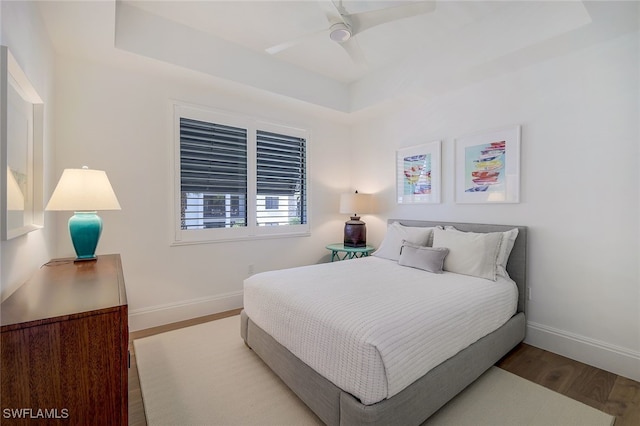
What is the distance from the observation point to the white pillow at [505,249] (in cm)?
255

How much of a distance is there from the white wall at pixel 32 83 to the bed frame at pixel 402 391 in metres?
1.45

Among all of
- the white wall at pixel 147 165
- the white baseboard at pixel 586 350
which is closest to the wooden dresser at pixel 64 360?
the white wall at pixel 147 165

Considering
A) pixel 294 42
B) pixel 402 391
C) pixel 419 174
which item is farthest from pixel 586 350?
pixel 294 42

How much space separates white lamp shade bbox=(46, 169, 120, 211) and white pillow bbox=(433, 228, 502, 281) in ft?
9.15

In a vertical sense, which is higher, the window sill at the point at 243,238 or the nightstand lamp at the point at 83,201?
the nightstand lamp at the point at 83,201

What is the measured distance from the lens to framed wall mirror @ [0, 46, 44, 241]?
1231 millimetres

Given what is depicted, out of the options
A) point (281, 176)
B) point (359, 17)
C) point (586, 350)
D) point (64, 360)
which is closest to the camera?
point (64, 360)

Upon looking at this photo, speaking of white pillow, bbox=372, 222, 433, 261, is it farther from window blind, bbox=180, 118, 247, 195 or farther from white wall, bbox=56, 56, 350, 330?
window blind, bbox=180, 118, 247, 195

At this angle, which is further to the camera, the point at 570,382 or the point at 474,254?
the point at 474,254

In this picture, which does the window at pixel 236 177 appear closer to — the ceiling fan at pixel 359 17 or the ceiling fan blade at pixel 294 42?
the ceiling fan blade at pixel 294 42

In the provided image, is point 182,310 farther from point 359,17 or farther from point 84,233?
point 359,17

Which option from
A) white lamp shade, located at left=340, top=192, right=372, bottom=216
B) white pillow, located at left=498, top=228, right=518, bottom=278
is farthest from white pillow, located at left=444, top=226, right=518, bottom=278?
white lamp shade, located at left=340, top=192, right=372, bottom=216

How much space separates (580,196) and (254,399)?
2.92 metres

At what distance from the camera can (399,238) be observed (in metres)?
3.26
